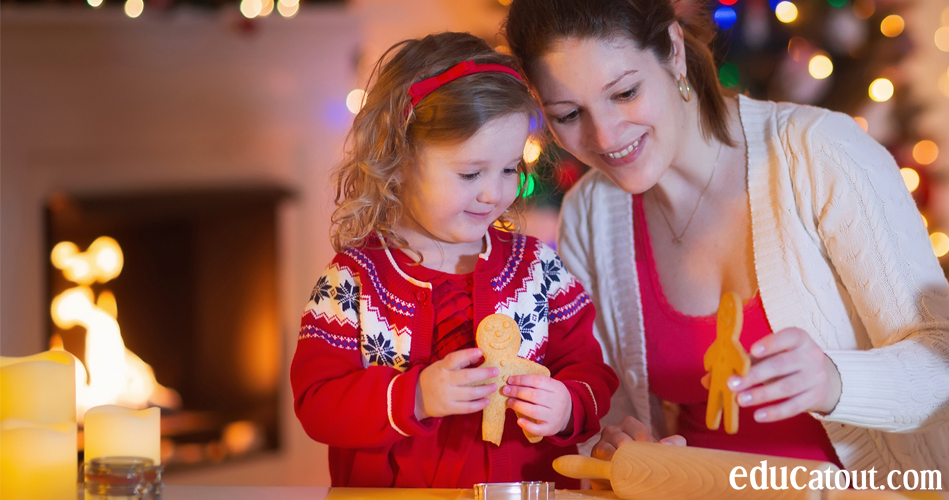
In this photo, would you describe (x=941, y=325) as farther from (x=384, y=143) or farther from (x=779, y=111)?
(x=384, y=143)

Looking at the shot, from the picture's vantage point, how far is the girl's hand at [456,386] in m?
1.00

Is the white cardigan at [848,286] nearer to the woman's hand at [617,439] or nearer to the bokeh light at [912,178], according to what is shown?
the woman's hand at [617,439]

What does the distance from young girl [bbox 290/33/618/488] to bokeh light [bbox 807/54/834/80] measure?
4.70 ft

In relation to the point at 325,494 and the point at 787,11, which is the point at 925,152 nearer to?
the point at 787,11

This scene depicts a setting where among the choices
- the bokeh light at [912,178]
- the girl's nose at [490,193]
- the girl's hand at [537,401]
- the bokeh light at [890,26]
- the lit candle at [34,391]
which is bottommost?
the girl's hand at [537,401]

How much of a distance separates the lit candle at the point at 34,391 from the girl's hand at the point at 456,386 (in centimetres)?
43

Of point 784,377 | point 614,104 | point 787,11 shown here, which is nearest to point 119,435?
point 784,377

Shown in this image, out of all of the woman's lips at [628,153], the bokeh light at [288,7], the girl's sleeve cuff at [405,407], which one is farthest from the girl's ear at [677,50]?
the bokeh light at [288,7]

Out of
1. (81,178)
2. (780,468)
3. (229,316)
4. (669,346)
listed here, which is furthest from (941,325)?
(81,178)

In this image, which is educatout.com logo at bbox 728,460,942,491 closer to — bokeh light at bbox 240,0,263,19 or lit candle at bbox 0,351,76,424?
lit candle at bbox 0,351,76,424

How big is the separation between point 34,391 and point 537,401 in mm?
602

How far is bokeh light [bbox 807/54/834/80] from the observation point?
2.30 meters

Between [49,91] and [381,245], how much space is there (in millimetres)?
2428

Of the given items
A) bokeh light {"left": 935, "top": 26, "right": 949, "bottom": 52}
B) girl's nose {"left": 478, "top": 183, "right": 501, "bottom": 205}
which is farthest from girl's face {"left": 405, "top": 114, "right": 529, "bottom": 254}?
bokeh light {"left": 935, "top": 26, "right": 949, "bottom": 52}
